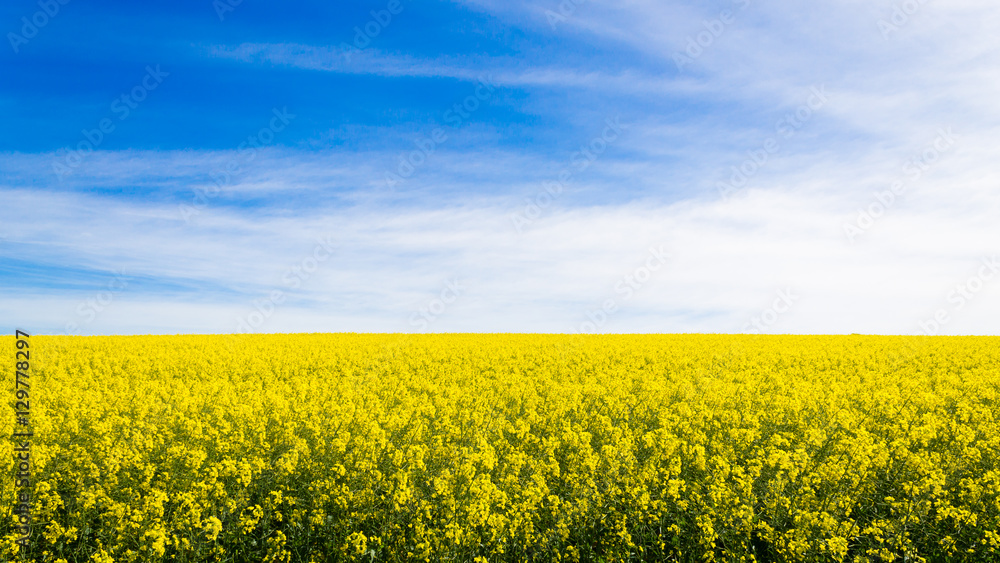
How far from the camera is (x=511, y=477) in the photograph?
7.68 metres

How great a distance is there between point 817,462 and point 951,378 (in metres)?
11.0

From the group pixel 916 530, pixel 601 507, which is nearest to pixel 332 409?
pixel 601 507

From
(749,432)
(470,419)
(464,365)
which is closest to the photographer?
(749,432)

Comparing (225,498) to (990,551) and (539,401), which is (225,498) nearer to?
(539,401)

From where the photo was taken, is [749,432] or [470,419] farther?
[470,419]

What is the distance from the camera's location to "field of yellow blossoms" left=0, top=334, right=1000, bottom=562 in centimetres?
686

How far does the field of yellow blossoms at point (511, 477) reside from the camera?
686 centimetres

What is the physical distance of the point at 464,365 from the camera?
64.5 feet

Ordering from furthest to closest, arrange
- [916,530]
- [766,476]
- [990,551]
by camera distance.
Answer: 1. [766,476]
2. [916,530]
3. [990,551]

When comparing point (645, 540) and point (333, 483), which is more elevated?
point (333, 483)

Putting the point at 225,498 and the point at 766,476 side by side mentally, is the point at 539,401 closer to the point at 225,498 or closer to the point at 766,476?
the point at 766,476

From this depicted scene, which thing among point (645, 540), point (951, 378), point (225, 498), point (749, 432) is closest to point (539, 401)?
point (749, 432)

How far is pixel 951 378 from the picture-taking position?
53.2 feet

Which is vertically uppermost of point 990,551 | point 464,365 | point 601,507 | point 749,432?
point 464,365
